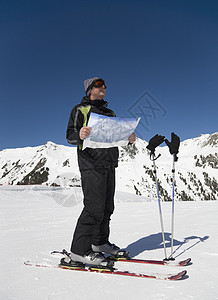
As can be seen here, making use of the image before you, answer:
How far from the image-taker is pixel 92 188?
105 inches

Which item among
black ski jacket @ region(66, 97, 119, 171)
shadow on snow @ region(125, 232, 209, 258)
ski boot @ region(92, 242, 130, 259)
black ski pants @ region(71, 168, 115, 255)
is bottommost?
shadow on snow @ region(125, 232, 209, 258)

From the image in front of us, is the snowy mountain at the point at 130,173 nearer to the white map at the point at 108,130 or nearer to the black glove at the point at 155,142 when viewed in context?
the black glove at the point at 155,142

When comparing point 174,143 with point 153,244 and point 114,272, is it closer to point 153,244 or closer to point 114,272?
point 114,272

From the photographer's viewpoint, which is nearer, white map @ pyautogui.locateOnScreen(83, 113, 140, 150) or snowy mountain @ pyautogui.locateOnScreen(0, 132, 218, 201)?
white map @ pyautogui.locateOnScreen(83, 113, 140, 150)

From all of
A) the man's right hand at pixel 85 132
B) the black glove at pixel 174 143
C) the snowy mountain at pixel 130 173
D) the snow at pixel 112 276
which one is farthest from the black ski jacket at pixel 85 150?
the snowy mountain at pixel 130 173

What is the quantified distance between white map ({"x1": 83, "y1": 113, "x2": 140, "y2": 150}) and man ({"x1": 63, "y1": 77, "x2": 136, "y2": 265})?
0.08 meters

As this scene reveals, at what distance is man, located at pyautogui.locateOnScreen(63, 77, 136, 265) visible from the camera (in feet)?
8.52

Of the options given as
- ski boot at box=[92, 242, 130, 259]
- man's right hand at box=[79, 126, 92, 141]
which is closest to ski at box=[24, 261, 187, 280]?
ski boot at box=[92, 242, 130, 259]

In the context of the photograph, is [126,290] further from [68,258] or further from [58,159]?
[58,159]

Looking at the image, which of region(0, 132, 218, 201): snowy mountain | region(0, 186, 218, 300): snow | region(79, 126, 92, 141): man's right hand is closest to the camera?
region(0, 186, 218, 300): snow

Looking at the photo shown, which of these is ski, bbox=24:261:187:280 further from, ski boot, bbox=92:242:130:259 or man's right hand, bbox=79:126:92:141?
man's right hand, bbox=79:126:92:141

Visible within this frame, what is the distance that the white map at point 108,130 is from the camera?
2488 millimetres

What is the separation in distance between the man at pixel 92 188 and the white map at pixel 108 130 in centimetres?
8

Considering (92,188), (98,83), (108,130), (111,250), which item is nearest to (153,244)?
(111,250)
